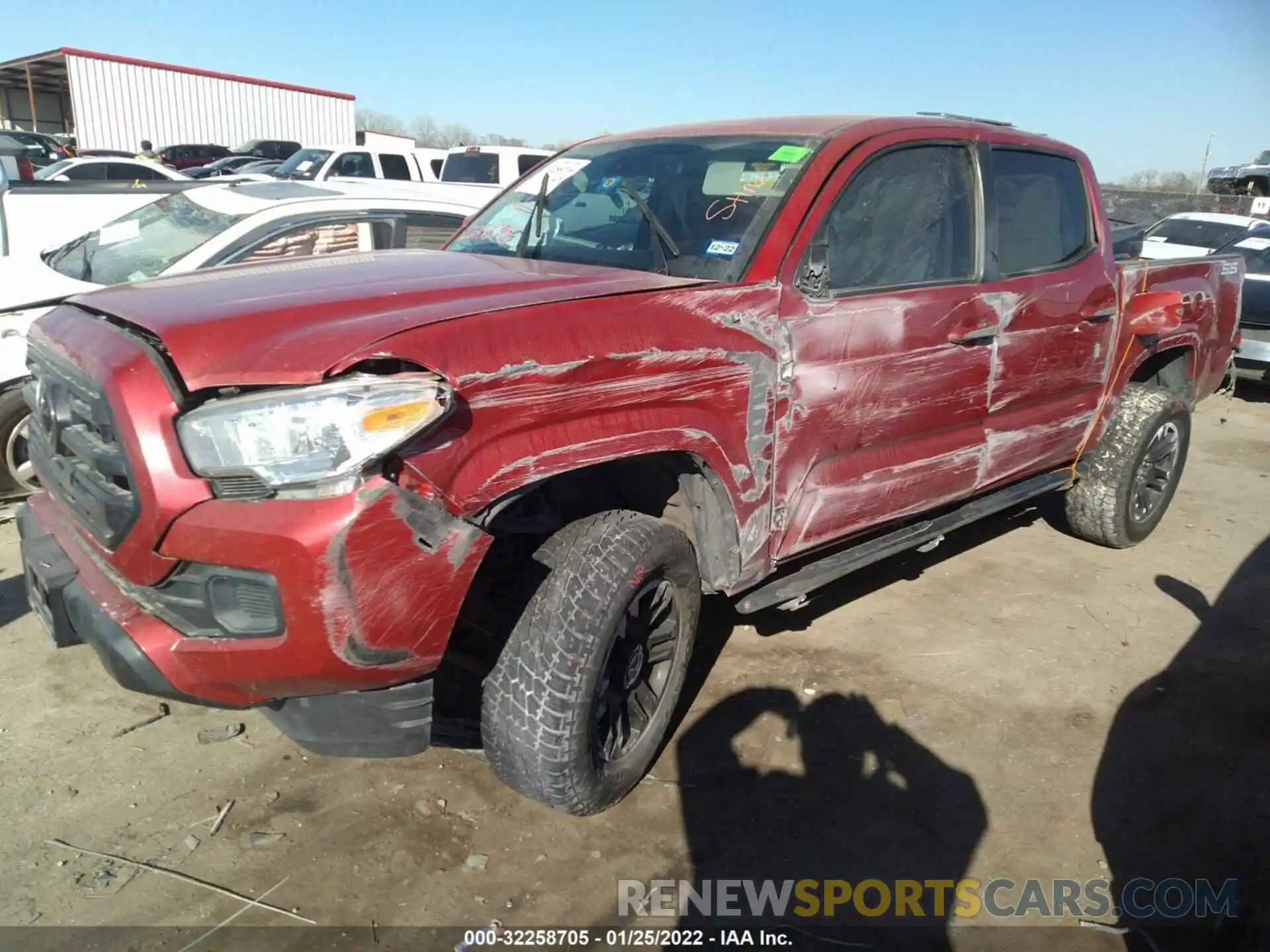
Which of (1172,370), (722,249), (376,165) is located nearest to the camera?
(722,249)

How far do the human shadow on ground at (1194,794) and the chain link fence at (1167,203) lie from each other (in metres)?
19.2

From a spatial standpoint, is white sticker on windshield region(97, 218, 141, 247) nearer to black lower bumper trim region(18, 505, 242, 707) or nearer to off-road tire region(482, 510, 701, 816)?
black lower bumper trim region(18, 505, 242, 707)

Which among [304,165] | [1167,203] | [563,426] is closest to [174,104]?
[304,165]

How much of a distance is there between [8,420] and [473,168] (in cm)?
1078

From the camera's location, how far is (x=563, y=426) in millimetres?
2289

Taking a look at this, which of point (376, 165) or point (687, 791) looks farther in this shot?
point (376, 165)

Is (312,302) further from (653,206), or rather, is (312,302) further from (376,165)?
(376,165)

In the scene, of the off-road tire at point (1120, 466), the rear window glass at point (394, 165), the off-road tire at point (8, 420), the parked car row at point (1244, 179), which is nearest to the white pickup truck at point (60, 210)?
the off-road tire at point (8, 420)

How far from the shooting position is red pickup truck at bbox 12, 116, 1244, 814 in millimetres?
2012

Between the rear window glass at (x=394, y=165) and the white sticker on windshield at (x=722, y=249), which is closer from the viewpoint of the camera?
the white sticker on windshield at (x=722, y=249)

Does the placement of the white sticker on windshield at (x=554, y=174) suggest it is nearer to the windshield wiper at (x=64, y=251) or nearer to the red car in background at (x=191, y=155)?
the windshield wiper at (x=64, y=251)

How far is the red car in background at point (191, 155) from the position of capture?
25.5m

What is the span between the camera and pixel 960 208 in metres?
3.54

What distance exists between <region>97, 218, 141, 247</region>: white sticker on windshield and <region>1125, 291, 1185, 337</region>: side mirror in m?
5.33
